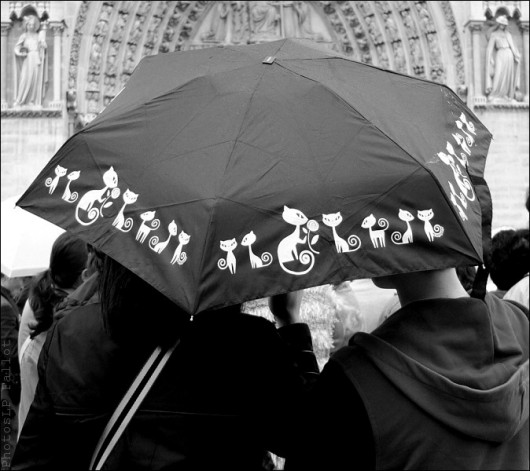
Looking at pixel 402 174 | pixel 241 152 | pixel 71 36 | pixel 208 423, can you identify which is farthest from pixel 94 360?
pixel 71 36

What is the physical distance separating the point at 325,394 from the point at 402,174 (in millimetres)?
457

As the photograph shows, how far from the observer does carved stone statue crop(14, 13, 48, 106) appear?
11.6m

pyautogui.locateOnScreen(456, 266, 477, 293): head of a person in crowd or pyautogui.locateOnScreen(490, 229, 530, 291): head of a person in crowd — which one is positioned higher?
pyautogui.locateOnScreen(456, 266, 477, 293): head of a person in crowd

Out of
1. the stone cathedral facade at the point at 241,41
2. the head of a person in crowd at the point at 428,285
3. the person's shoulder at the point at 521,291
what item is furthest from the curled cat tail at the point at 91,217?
the stone cathedral facade at the point at 241,41

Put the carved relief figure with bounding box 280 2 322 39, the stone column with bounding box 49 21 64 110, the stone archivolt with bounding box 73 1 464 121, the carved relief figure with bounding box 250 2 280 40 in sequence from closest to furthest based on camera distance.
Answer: the stone column with bounding box 49 21 64 110 < the stone archivolt with bounding box 73 1 464 121 < the carved relief figure with bounding box 250 2 280 40 < the carved relief figure with bounding box 280 2 322 39

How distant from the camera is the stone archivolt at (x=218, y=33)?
39.9 ft

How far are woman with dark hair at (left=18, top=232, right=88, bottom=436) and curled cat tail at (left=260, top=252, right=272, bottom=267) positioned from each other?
6.58 feet

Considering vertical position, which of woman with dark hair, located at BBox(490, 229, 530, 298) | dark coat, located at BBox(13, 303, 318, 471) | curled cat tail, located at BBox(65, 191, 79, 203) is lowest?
woman with dark hair, located at BBox(490, 229, 530, 298)

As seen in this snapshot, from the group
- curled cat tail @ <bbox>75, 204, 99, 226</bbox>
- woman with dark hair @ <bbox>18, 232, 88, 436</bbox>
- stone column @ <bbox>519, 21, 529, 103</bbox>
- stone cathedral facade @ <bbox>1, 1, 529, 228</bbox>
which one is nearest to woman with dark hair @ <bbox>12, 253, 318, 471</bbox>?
curled cat tail @ <bbox>75, 204, 99, 226</bbox>

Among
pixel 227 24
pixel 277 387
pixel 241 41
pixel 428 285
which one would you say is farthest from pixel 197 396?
pixel 227 24

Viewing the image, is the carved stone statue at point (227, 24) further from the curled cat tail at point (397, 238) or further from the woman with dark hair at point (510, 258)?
the curled cat tail at point (397, 238)

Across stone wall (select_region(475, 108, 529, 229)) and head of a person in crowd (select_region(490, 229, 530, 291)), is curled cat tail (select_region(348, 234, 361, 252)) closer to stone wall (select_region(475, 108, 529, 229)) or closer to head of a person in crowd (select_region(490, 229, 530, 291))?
head of a person in crowd (select_region(490, 229, 530, 291))

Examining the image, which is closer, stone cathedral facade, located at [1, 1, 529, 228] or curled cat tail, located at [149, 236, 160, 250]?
curled cat tail, located at [149, 236, 160, 250]

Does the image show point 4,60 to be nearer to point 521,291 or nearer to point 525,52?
point 525,52
